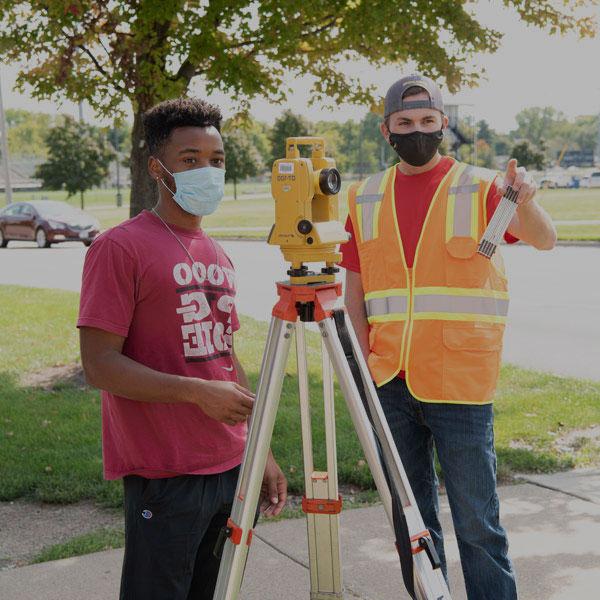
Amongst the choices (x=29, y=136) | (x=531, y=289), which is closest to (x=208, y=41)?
(x=531, y=289)

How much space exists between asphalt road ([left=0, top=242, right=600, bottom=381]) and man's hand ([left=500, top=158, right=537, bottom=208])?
18.1 ft

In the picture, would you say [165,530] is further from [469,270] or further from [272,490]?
[469,270]

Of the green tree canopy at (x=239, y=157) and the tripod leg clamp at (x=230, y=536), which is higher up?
the green tree canopy at (x=239, y=157)

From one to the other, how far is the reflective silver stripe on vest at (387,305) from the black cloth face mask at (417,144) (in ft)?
1.54

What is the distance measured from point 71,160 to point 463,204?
4624 cm

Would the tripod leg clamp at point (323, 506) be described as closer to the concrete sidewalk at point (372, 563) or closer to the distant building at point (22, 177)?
the concrete sidewalk at point (372, 563)

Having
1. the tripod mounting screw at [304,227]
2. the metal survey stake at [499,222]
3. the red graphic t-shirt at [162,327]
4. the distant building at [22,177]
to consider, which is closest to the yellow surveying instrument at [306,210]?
the tripod mounting screw at [304,227]

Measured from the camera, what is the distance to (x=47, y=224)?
78.4ft

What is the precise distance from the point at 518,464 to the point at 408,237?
275cm

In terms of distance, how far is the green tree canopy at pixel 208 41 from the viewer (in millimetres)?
7031

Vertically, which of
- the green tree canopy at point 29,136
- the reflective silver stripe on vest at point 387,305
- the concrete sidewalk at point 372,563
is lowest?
the concrete sidewalk at point 372,563

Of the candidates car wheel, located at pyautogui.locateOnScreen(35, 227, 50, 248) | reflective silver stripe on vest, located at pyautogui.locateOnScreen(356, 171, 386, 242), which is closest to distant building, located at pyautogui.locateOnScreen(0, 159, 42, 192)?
car wheel, located at pyautogui.locateOnScreen(35, 227, 50, 248)

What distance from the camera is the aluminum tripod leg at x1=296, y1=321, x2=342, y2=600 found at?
259 centimetres

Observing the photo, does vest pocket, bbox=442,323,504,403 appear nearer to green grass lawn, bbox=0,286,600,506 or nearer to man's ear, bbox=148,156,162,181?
man's ear, bbox=148,156,162,181
